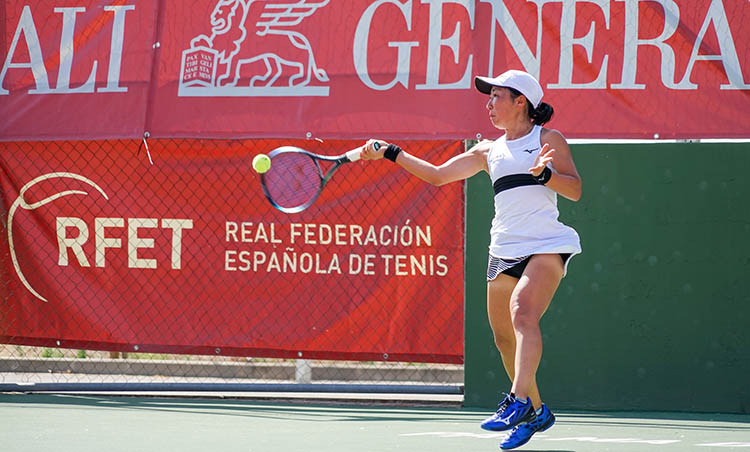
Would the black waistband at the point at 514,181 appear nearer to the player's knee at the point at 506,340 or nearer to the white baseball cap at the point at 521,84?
the white baseball cap at the point at 521,84

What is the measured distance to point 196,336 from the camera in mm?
7730

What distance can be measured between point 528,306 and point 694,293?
234cm

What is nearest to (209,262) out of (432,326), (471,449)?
(432,326)

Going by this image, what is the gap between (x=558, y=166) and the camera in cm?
→ 534

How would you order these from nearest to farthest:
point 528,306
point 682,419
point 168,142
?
point 528,306, point 682,419, point 168,142

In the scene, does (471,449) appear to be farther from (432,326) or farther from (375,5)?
(375,5)

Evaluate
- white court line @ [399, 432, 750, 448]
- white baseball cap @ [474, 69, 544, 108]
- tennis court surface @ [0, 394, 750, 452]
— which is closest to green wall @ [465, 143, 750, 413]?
tennis court surface @ [0, 394, 750, 452]

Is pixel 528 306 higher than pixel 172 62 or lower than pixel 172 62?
lower

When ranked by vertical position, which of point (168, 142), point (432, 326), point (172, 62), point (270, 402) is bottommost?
point (270, 402)

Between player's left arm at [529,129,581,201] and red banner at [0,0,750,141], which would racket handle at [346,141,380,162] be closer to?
player's left arm at [529,129,581,201]

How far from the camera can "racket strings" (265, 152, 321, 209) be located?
19.5ft

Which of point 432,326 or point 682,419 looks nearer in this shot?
point 682,419

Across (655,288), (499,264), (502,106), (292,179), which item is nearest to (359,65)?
(292,179)

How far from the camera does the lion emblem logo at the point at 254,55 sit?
7629mm
